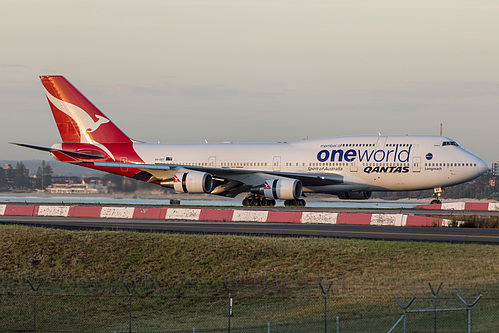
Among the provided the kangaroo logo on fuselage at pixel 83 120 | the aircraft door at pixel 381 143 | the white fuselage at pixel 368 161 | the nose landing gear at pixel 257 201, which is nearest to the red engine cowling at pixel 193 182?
the white fuselage at pixel 368 161

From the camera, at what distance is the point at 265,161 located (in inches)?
2077

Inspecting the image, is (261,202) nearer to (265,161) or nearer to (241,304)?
(265,161)

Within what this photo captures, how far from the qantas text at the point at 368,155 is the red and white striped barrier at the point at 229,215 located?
11.8 metres

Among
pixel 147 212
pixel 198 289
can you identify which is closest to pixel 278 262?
pixel 198 289

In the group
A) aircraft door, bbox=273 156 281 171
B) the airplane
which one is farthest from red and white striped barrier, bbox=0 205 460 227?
aircraft door, bbox=273 156 281 171

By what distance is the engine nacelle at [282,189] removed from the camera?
47688mm

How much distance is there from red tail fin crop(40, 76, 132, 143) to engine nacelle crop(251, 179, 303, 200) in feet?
48.6

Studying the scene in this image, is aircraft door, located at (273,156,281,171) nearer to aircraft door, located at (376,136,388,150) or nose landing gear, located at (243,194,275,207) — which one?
nose landing gear, located at (243,194,275,207)

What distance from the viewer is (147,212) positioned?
41.8 m

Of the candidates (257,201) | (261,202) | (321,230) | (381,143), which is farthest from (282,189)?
(321,230)

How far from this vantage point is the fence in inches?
662

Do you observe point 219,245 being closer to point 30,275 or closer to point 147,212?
point 30,275

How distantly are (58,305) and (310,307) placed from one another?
8243 millimetres

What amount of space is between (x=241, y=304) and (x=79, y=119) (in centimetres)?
4003
